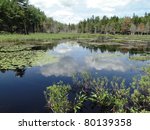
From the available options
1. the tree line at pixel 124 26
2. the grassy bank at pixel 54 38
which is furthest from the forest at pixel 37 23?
the grassy bank at pixel 54 38

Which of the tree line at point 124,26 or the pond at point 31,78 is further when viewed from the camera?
the tree line at point 124,26

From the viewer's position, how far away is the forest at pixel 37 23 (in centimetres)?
8372

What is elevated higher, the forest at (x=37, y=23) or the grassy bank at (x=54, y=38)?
the forest at (x=37, y=23)

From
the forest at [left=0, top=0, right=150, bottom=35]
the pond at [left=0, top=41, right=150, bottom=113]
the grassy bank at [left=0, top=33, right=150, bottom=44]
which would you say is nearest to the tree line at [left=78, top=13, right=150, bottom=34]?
the forest at [left=0, top=0, right=150, bottom=35]

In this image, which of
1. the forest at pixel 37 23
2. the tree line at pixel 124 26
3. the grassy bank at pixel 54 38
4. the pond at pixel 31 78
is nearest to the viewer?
the pond at pixel 31 78

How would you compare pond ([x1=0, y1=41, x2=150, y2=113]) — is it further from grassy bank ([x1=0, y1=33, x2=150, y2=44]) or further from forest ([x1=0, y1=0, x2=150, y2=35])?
forest ([x1=0, y1=0, x2=150, y2=35])

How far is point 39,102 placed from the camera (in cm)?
1552

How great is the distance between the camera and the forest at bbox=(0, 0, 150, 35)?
8372 centimetres

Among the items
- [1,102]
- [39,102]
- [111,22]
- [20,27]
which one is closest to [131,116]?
[39,102]

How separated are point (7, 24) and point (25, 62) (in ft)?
203

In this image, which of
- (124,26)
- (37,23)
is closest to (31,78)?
(37,23)

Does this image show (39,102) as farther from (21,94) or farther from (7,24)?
(7,24)

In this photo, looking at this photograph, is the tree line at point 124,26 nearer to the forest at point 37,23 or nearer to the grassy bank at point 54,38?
the forest at point 37,23

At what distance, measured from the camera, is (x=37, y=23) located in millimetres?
116750
